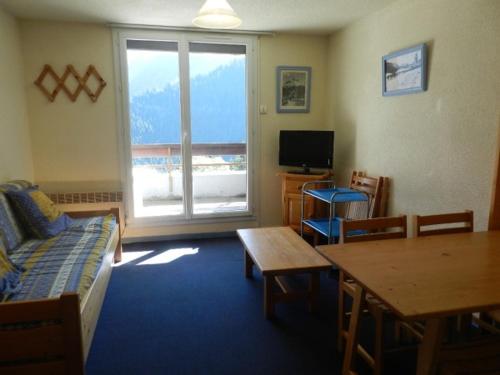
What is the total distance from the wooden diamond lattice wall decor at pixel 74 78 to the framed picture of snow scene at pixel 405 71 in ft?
9.25

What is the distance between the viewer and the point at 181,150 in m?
4.16

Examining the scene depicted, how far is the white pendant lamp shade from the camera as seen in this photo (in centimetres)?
229

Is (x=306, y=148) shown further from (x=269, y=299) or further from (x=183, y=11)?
(x=269, y=299)

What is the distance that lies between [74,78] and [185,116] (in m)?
1.19

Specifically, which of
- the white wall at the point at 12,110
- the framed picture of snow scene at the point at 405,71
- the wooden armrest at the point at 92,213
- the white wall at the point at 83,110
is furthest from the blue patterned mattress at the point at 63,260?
the framed picture of snow scene at the point at 405,71

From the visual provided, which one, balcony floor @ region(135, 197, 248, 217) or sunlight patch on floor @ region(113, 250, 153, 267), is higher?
balcony floor @ region(135, 197, 248, 217)

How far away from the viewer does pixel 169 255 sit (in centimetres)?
373

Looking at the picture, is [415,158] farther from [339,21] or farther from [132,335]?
[132,335]

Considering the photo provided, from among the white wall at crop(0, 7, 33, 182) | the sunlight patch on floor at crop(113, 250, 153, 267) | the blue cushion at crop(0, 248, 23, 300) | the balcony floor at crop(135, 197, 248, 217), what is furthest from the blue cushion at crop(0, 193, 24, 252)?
the balcony floor at crop(135, 197, 248, 217)

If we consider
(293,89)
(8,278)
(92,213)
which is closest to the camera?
(8,278)

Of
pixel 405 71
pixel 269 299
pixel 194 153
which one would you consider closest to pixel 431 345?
pixel 269 299

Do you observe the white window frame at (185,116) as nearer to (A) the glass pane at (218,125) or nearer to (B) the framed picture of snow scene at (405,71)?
(A) the glass pane at (218,125)

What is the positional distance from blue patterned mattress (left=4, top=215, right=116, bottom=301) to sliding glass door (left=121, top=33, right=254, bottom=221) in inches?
45.1

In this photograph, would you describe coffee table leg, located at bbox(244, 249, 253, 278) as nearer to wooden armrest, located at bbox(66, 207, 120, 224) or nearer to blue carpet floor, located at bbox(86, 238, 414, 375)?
blue carpet floor, located at bbox(86, 238, 414, 375)
